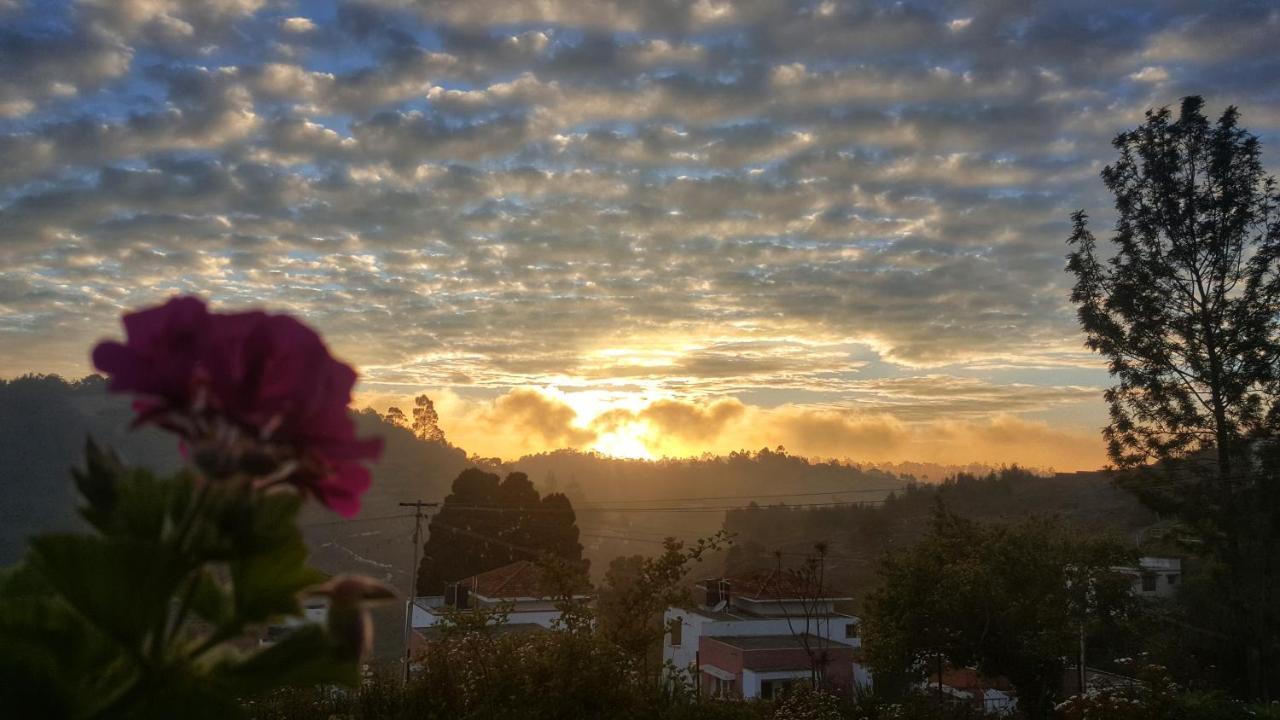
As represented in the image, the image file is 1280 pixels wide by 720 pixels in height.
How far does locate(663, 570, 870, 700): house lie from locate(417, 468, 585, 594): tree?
7884mm

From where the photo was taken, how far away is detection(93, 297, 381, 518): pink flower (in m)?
0.81

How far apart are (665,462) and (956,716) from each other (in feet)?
431

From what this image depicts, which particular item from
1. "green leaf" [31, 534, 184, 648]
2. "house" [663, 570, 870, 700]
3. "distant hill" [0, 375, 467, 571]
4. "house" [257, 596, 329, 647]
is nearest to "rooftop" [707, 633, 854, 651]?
"house" [663, 570, 870, 700]

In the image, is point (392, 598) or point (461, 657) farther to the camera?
point (461, 657)

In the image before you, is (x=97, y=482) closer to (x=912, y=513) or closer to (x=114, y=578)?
(x=114, y=578)

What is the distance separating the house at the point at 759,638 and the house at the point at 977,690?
3.02 m

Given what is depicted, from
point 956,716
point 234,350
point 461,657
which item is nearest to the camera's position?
point 234,350

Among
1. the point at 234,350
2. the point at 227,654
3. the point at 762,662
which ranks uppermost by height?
the point at 234,350

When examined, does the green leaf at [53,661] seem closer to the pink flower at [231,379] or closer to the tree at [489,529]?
the pink flower at [231,379]

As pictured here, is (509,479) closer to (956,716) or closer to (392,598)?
(956,716)

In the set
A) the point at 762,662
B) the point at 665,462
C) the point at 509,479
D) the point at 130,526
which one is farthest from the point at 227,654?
the point at 665,462

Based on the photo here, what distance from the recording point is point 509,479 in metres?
46.4

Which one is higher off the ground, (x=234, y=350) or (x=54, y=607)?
(x=234, y=350)

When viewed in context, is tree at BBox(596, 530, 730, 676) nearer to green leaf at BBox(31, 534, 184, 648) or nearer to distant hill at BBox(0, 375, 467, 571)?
distant hill at BBox(0, 375, 467, 571)
